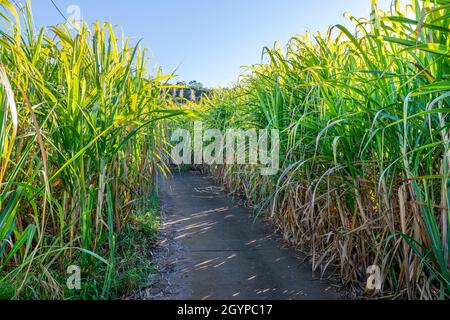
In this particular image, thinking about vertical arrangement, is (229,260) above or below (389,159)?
below

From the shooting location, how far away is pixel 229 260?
192 centimetres

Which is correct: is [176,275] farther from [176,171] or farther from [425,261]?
[176,171]

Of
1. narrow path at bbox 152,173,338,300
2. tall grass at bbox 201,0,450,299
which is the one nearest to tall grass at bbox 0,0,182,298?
narrow path at bbox 152,173,338,300

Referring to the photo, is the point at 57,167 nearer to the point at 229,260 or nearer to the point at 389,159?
the point at 229,260

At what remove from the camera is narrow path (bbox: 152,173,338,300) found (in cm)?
157

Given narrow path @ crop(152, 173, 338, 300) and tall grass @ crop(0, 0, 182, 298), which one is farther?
narrow path @ crop(152, 173, 338, 300)

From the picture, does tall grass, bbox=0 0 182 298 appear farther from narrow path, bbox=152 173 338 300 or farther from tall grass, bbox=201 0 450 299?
tall grass, bbox=201 0 450 299

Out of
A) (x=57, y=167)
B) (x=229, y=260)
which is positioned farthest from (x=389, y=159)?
(x=57, y=167)

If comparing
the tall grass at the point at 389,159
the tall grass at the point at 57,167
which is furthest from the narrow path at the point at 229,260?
the tall grass at the point at 57,167

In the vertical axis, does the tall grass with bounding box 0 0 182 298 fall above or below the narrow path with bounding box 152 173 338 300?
above

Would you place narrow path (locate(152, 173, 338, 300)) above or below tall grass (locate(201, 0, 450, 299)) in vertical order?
below

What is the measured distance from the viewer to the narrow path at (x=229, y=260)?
1573 millimetres

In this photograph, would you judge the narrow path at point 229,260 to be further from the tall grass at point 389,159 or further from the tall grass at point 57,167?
the tall grass at point 57,167

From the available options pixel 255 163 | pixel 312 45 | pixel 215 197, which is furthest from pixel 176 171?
pixel 312 45
